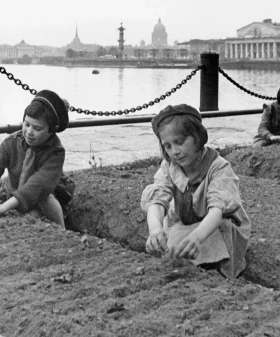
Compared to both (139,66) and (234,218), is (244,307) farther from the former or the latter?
(139,66)

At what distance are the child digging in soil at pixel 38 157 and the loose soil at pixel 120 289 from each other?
180 millimetres

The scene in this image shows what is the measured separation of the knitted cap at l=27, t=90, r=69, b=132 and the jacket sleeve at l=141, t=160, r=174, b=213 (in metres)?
0.92

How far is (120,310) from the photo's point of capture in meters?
2.24

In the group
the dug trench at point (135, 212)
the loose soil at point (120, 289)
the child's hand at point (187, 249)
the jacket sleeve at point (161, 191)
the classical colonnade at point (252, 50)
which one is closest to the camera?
the loose soil at point (120, 289)

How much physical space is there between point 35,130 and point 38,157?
Result: 0.60ft

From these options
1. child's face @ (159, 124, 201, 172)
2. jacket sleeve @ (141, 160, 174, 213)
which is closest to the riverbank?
jacket sleeve @ (141, 160, 174, 213)

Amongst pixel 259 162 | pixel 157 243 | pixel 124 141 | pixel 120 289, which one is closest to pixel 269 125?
pixel 259 162

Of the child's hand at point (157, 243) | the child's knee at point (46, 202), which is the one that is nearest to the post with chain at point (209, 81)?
the child's knee at point (46, 202)

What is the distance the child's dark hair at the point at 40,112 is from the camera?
3785 millimetres

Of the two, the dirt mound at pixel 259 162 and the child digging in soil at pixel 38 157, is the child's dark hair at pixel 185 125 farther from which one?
the dirt mound at pixel 259 162

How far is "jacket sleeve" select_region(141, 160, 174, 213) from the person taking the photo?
3053mm

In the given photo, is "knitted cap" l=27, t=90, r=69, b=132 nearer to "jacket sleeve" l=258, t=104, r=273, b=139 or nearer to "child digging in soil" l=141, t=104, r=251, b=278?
"child digging in soil" l=141, t=104, r=251, b=278

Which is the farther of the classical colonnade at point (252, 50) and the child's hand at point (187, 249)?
the classical colonnade at point (252, 50)

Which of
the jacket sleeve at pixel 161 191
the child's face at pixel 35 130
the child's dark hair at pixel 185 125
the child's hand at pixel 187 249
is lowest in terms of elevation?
the child's hand at pixel 187 249
